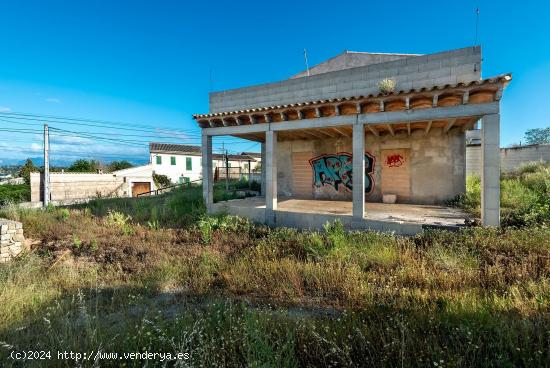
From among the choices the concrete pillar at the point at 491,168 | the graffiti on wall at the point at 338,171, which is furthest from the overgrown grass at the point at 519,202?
the graffiti on wall at the point at 338,171

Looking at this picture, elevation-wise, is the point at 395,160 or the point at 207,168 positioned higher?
the point at 395,160

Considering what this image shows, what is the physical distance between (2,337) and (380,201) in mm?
10295

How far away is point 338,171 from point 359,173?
4.04 metres

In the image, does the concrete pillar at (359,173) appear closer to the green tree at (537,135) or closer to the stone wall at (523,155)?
the stone wall at (523,155)

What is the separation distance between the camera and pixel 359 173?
6.93 metres

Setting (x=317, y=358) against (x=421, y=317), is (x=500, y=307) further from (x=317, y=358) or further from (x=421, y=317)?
(x=317, y=358)

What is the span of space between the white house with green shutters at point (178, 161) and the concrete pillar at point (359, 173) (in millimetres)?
28211

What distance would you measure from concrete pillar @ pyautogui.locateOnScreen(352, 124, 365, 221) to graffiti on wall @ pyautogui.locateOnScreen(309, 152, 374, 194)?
3.62 metres

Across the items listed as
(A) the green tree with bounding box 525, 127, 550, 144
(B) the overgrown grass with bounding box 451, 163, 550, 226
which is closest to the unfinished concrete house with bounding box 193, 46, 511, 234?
(B) the overgrown grass with bounding box 451, 163, 550, 226

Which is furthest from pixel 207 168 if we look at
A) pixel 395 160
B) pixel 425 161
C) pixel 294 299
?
pixel 425 161

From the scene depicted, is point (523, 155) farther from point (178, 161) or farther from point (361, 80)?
point (178, 161)

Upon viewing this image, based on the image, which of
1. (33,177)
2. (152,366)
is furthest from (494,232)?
(33,177)

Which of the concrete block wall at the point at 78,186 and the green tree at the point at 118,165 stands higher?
the green tree at the point at 118,165

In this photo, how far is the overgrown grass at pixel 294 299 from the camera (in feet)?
8.25
